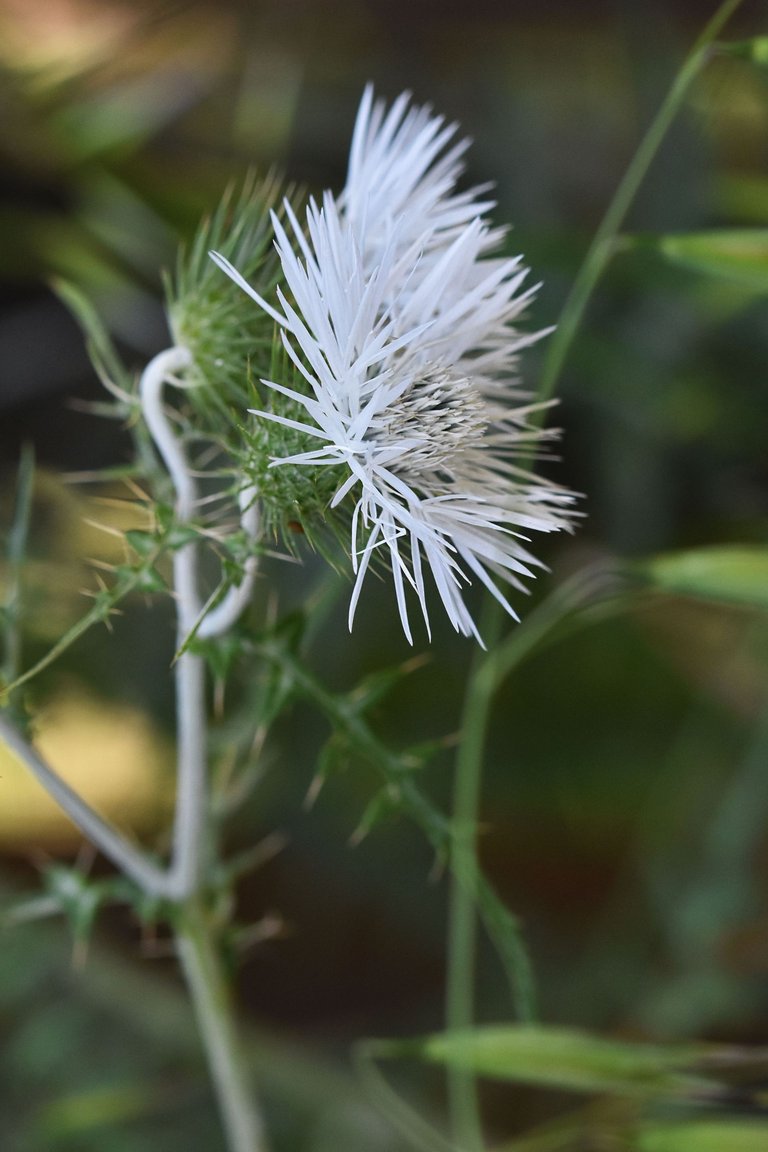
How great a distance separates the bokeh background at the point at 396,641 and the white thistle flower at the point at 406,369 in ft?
1.58

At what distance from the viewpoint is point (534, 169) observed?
1.01 meters

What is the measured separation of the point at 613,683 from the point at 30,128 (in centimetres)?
77

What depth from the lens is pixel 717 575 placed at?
17.6 inches

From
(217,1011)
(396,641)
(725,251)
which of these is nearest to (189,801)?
(217,1011)

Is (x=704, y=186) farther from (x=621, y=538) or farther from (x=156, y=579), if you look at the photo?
(x=156, y=579)

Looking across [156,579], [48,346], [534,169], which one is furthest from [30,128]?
[156,579]

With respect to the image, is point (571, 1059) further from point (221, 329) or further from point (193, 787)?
point (221, 329)

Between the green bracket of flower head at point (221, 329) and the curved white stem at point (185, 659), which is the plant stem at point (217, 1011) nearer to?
the curved white stem at point (185, 659)

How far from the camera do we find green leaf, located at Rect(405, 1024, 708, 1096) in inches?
18.6

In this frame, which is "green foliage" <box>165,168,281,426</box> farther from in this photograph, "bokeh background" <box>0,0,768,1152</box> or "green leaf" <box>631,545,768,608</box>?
"bokeh background" <box>0,0,768,1152</box>

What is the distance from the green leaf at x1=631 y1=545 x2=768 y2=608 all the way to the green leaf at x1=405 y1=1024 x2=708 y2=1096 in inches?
8.3

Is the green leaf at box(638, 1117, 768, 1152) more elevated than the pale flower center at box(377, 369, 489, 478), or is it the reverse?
A: the pale flower center at box(377, 369, 489, 478)

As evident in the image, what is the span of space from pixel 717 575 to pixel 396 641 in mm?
456

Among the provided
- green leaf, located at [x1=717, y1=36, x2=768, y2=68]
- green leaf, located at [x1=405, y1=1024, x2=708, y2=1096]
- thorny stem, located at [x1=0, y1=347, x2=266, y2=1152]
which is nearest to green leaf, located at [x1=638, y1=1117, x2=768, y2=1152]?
green leaf, located at [x1=405, y1=1024, x2=708, y2=1096]
